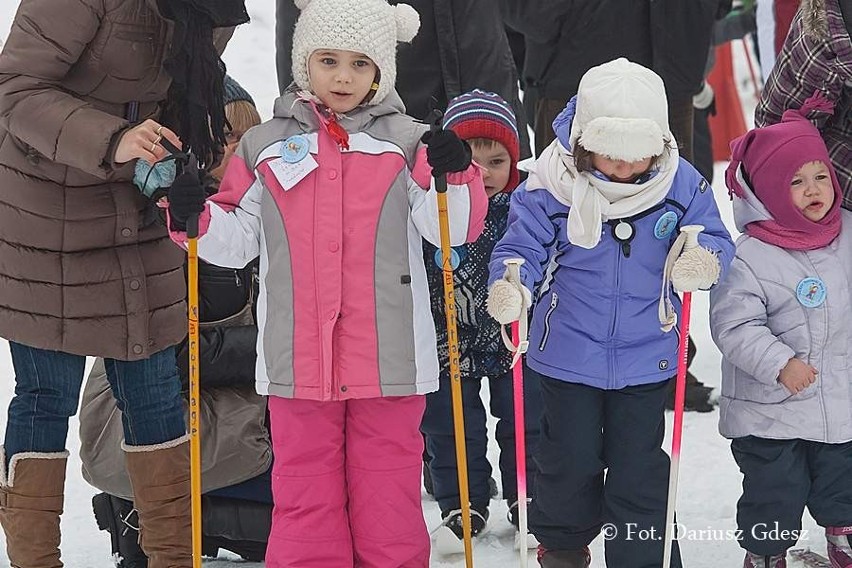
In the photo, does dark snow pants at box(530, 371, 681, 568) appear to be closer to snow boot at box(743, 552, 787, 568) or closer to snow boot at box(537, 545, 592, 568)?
snow boot at box(537, 545, 592, 568)

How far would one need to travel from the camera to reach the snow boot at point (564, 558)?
3334mm

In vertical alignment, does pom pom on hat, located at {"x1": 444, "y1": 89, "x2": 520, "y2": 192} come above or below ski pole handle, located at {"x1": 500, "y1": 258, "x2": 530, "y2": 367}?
above

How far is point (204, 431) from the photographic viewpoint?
3.60 metres

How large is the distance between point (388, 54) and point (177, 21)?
525mm

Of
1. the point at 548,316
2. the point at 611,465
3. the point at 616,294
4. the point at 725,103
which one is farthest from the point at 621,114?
the point at 725,103

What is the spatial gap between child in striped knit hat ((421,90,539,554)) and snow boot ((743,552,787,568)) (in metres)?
0.72

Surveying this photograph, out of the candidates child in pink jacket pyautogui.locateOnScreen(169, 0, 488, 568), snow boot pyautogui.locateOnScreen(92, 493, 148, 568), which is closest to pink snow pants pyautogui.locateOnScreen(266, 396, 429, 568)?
child in pink jacket pyautogui.locateOnScreen(169, 0, 488, 568)

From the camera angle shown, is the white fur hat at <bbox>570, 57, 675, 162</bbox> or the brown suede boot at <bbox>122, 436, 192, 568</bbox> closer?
the white fur hat at <bbox>570, 57, 675, 162</bbox>

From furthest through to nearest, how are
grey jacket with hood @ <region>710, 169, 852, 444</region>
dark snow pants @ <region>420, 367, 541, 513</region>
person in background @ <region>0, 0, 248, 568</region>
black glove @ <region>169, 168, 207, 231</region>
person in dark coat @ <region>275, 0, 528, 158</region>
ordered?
person in dark coat @ <region>275, 0, 528, 158</region>, dark snow pants @ <region>420, 367, 541, 513</region>, grey jacket with hood @ <region>710, 169, 852, 444</region>, person in background @ <region>0, 0, 248, 568</region>, black glove @ <region>169, 168, 207, 231</region>

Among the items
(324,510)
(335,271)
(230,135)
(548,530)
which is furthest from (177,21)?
(548,530)

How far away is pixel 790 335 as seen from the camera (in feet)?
10.8

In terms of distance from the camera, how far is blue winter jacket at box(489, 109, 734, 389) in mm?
3135

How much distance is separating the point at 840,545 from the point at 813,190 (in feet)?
3.22

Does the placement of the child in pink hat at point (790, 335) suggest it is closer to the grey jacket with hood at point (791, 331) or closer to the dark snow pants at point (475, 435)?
the grey jacket with hood at point (791, 331)
